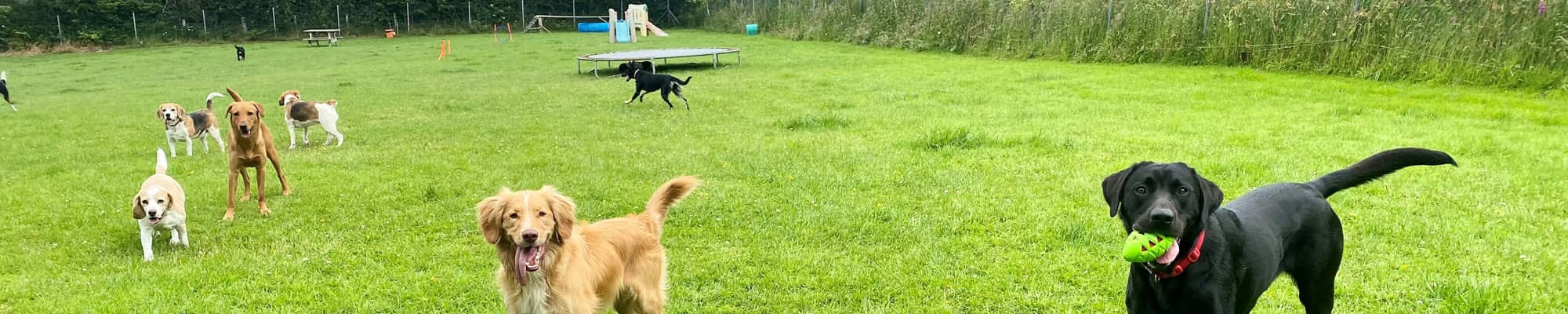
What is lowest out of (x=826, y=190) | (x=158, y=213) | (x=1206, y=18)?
(x=826, y=190)

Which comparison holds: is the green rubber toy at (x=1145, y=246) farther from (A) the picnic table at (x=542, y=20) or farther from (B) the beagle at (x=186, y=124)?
(A) the picnic table at (x=542, y=20)

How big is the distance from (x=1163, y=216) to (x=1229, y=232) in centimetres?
50

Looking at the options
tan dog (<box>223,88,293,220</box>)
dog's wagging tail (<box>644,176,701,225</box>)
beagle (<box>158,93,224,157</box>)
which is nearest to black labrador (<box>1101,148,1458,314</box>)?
dog's wagging tail (<box>644,176,701,225</box>)

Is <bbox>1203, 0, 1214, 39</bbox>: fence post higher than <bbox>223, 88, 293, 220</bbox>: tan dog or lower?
higher

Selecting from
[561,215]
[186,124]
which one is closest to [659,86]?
[186,124]

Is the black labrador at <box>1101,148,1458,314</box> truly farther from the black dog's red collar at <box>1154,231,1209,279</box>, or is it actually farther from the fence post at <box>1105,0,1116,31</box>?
the fence post at <box>1105,0,1116,31</box>

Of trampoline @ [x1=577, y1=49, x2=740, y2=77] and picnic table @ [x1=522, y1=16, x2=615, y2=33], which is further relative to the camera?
picnic table @ [x1=522, y1=16, x2=615, y2=33]

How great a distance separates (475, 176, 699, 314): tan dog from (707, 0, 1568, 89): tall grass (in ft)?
38.8

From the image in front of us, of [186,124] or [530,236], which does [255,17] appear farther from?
[530,236]

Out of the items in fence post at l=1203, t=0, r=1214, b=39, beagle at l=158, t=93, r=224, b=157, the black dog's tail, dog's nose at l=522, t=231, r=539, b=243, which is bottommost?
beagle at l=158, t=93, r=224, b=157

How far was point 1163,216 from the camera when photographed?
2.48m

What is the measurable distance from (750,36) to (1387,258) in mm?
28571

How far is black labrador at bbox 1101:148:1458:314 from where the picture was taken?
2.67 metres

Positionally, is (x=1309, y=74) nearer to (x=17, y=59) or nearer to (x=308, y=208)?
(x=308, y=208)
